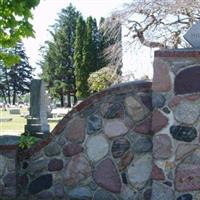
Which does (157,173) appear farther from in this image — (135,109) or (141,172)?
(135,109)

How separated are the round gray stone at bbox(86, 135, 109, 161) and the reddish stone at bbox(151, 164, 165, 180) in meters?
0.90

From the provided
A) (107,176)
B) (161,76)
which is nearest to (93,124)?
(107,176)

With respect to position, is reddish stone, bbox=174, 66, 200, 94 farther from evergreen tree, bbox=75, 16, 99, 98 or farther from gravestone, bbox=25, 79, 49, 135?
evergreen tree, bbox=75, 16, 99, 98

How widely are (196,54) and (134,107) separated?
48.2 inches

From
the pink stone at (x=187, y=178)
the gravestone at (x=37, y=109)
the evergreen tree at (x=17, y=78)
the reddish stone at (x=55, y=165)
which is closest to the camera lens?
the pink stone at (x=187, y=178)

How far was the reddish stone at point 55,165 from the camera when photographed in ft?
23.4

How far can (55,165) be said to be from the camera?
7133mm

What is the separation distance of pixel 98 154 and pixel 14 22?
2.26 m

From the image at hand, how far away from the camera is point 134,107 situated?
6.77 metres

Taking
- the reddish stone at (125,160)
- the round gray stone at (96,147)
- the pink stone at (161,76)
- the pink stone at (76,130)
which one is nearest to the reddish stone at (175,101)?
the pink stone at (161,76)

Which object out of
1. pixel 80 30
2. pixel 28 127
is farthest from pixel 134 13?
pixel 80 30

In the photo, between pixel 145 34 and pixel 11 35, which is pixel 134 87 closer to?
pixel 11 35

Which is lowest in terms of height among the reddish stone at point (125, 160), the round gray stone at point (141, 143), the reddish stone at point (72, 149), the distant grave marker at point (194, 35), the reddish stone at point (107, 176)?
the reddish stone at point (107, 176)

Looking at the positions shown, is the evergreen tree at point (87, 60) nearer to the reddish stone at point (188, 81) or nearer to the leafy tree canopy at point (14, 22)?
the leafy tree canopy at point (14, 22)
